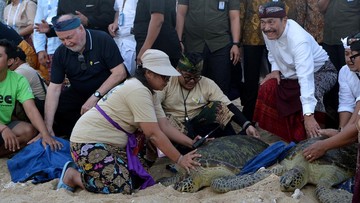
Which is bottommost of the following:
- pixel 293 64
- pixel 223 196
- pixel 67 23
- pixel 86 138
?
pixel 223 196

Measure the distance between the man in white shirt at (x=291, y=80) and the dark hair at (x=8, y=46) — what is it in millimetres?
2037

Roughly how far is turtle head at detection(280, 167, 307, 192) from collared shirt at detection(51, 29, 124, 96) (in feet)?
5.85

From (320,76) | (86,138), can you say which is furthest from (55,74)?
(320,76)

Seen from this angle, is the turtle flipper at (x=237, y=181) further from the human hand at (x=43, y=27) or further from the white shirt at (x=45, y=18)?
the white shirt at (x=45, y=18)

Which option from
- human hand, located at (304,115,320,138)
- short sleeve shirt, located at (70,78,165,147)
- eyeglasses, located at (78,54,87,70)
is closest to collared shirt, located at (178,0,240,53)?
eyeglasses, located at (78,54,87,70)

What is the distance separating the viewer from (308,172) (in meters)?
3.56

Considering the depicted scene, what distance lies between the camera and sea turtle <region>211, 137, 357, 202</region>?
3341mm

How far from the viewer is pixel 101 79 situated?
4.55 meters

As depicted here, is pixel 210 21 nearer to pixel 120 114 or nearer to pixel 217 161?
pixel 217 161

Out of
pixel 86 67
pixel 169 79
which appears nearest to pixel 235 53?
pixel 169 79

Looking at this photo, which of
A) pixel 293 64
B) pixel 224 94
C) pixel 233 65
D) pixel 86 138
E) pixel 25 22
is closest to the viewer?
pixel 86 138

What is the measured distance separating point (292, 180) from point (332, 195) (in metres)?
0.24

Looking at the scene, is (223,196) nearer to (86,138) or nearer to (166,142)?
(166,142)

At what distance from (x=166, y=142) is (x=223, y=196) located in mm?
487
